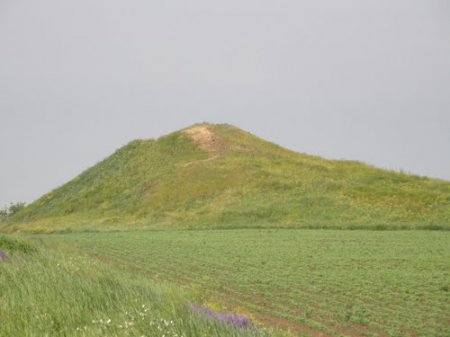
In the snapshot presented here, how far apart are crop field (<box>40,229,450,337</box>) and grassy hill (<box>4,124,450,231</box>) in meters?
7.39

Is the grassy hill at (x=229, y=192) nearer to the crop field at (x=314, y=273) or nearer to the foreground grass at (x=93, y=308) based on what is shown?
the crop field at (x=314, y=273)

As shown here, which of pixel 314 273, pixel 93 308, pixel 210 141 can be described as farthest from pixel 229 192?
pixel 93 308

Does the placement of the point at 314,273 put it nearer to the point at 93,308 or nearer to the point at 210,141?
the point at 93,308

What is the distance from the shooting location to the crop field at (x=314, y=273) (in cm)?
1455

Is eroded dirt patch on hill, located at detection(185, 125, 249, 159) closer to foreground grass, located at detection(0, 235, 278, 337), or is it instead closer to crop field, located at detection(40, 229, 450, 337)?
crop field, located at detection(40, 229, 450, 337)

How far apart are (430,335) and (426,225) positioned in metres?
25.6

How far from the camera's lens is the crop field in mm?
14547

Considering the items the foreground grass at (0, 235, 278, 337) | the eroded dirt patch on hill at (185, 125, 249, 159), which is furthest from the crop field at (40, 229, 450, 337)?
the eroded dirt patch on hill at (185, 125, 249, 159)

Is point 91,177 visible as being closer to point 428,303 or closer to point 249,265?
point 249,265

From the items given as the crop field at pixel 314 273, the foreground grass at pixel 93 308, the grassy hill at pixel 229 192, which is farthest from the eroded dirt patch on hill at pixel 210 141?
the foreground grass at pixel 93 308

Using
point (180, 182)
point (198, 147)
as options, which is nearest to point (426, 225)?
point (180, 182)

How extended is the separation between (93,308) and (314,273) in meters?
12.5

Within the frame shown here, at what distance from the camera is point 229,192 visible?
5291 centimetres

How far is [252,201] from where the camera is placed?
1923 inches
